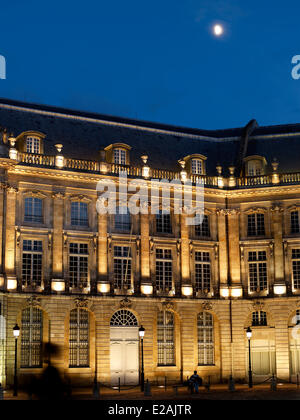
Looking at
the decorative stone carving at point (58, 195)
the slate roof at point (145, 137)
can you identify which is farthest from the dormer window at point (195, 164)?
the decorative stone carving at point (58, 195)

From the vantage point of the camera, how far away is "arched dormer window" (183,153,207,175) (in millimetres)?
62344

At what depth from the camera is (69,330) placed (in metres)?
55.7

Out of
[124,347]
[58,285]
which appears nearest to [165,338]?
[124,347]

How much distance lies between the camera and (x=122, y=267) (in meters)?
57.9

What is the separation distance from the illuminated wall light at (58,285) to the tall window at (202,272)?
9.67 meters

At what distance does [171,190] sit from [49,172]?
28.6ft

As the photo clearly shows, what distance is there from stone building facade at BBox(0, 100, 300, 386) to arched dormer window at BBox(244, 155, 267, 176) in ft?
0.25

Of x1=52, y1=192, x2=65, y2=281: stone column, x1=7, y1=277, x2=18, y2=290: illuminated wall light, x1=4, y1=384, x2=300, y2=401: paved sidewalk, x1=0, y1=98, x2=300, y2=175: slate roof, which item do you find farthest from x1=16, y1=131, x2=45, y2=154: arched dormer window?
x1=4, y1=384, x2=300, y2=401: paved sidewalk

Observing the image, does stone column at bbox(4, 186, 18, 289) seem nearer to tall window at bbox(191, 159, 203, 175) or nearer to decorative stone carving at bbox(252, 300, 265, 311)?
tall window at bbox(191, 159, 203, 175)

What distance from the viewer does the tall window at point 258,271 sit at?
60.2 metres

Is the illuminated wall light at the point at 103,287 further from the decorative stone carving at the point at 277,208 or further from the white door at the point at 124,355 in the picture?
the decorative stone carving at the point at 277,208

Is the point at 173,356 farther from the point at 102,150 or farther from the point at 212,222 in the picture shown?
the point at 102,150
